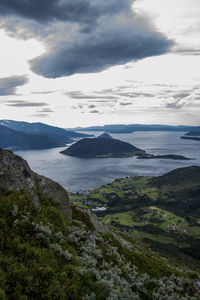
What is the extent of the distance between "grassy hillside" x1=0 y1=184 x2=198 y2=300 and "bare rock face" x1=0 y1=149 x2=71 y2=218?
0.81 meters

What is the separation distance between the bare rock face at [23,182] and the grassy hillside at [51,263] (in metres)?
0.81

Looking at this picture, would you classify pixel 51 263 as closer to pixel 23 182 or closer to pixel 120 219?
pixel 23 182

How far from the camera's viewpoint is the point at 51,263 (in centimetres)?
978

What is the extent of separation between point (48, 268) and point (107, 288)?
9.94 ft

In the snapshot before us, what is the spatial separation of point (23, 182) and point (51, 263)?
7.02 m

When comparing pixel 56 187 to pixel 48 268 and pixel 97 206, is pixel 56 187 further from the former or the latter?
pixel 97 206

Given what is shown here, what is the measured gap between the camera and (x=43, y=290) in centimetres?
812

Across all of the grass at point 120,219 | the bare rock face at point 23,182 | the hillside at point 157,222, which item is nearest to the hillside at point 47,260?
the bare rock face at point 23,182

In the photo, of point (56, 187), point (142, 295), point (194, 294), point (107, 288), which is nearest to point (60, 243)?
point (107, 288)

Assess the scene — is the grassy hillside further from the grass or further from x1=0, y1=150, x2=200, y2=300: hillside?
the grass

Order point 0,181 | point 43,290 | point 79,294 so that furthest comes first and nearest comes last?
point 0,181, point 79,294, point 43,290

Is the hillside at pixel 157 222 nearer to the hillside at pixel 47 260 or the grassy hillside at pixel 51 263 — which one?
the hillside at pixel 47 260

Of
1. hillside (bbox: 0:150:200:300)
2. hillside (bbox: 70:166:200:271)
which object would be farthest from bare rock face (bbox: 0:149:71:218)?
hillside (bbox: 70:166:200:271)

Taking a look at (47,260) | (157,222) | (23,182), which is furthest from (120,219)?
(47,260)
